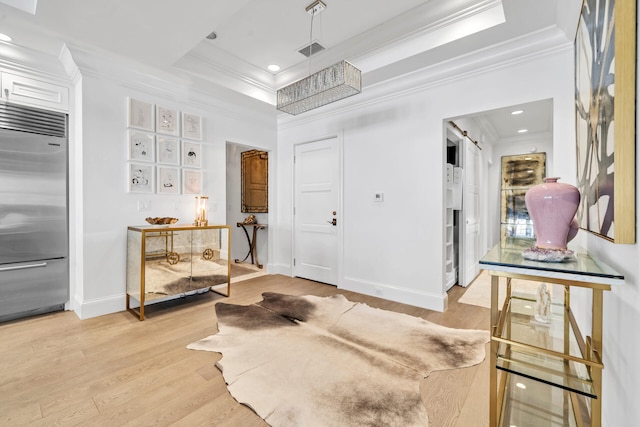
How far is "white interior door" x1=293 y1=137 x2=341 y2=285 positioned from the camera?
4.12 metres

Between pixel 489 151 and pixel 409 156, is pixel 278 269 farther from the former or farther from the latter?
pixel 489 151

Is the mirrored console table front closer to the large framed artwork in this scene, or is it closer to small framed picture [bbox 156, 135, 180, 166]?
small framed picture [bbox 156, 135, 180, 166]

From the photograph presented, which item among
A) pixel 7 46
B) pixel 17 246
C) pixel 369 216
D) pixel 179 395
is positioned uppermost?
pixel 7 46

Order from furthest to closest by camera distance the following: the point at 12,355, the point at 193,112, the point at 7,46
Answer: the point at 193,112 < the point at 7,46 < the point at 12,355

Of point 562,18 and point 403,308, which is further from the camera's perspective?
point 403,308

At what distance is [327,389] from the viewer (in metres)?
1.71

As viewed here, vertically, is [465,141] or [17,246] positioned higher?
[465,141]

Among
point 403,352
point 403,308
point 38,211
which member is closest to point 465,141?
point 403,308

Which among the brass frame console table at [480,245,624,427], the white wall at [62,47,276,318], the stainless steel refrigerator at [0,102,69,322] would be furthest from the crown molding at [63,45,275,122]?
the brass frame console table at [480,245,624,427]

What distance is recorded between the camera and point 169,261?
3016 mm

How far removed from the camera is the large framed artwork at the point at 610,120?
0.94 metres

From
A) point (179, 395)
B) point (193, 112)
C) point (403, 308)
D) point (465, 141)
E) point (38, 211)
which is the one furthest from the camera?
point (465, 141)

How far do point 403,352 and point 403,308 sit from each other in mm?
1062

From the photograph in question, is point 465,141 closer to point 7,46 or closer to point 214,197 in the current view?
point 214,197
